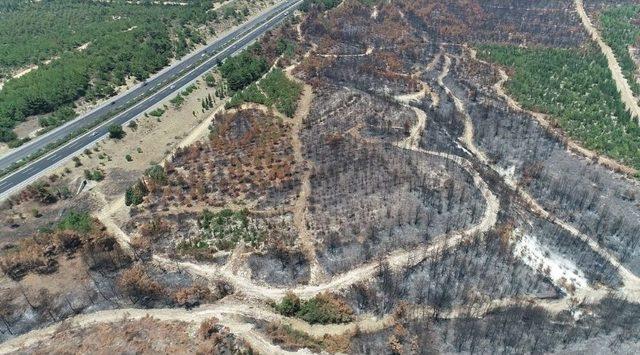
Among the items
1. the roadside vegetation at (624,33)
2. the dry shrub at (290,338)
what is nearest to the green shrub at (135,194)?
the dry shrub at (290,338)

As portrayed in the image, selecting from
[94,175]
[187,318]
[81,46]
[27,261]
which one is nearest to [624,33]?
[187,318]

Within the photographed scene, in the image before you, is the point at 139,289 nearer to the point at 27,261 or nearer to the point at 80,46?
the point at 27,261

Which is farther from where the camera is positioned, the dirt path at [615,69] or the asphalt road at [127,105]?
the dirt path at [615,69]

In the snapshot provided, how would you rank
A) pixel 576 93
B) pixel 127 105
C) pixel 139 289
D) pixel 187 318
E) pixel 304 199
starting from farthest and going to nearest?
pixel 576 93 → pixel 127 105 → pixel 304 199 → pixel 139 289 → pixel 187 318

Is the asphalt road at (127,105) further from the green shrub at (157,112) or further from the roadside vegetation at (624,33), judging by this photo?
the roadside vegetation at (624,33)

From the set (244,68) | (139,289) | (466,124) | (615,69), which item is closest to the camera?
(139,289)

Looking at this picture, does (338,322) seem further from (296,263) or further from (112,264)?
(112,264)
